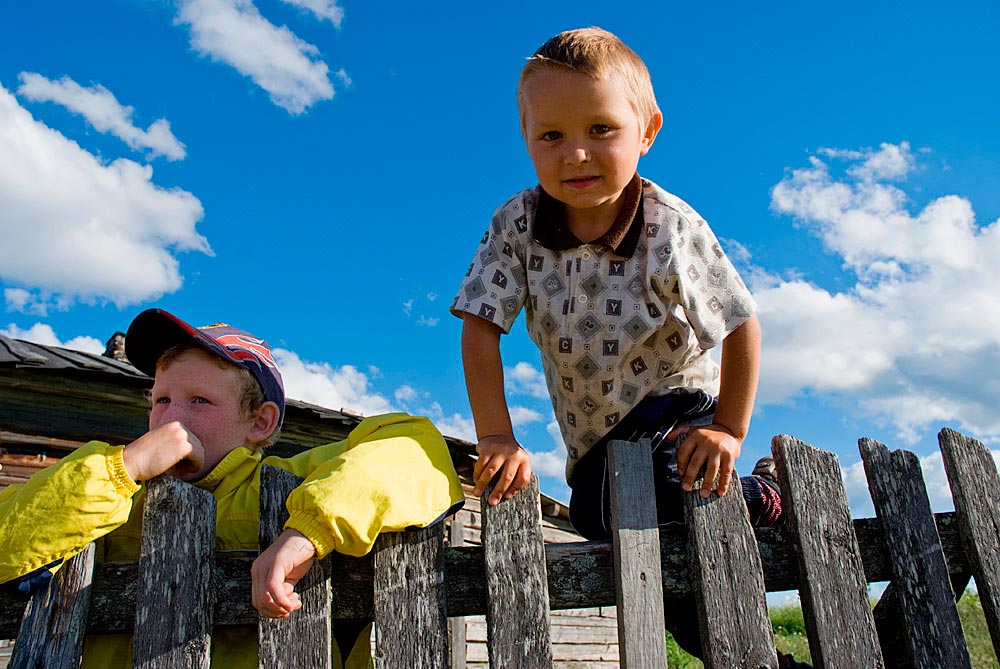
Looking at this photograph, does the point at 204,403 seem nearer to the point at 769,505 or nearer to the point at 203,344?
the point at 203,344

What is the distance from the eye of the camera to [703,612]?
2070 mm

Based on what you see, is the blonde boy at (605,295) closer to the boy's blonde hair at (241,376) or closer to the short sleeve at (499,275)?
the short sleeve at (499,275)

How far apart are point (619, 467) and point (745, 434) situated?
52 centimetres

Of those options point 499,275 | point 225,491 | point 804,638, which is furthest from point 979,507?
point 804,638

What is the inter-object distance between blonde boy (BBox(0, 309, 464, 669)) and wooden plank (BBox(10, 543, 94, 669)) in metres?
0.04

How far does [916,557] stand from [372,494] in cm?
154

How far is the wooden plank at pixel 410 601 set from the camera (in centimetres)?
192

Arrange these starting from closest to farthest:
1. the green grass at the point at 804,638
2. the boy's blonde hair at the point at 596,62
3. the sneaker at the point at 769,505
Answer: the sneaker at the point at 769,505, the boy's blonde hair at the point at 596,62, the green grass at the point at 804,638

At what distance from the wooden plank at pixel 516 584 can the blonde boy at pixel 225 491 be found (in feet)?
0.48

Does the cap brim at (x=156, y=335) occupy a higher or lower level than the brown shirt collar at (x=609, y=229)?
lower

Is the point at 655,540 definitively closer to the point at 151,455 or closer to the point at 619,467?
the point at 619,467

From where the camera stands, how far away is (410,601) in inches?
77.3

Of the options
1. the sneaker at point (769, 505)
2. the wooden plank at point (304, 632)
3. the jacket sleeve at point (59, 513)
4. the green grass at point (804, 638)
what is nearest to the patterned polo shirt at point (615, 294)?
the sneaker at point (769, 505)

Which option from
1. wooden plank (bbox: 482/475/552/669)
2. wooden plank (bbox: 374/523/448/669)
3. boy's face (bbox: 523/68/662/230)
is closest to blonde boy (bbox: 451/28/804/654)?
boy's face (bbox: 523/68/662/230)
